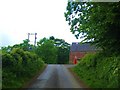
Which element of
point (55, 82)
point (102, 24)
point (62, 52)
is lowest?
point (62, 52)

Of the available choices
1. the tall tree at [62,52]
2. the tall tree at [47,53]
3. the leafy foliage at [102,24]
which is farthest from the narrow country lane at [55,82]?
the tall tree at [62,52]

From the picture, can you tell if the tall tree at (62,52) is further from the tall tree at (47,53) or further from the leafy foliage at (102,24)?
the leafy foliage at (102,24)

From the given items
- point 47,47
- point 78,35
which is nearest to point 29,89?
point 78,35

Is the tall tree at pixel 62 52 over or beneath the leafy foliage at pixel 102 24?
beneath

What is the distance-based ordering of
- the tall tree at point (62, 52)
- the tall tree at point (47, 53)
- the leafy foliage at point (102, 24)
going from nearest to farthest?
the leafy foliage at point (102, 24)
the tall tree at point (47, 53)
the tall tree at point (62, 52)

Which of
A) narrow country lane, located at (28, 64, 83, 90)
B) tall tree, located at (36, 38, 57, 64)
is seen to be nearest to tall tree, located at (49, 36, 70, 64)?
tall tree, located at (36, 38, 57, 64)

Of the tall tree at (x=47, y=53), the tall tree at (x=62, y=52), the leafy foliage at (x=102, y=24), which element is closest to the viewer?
the leafy foliage at (x=102, y=24)

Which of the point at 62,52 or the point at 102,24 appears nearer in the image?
the point at 102,24

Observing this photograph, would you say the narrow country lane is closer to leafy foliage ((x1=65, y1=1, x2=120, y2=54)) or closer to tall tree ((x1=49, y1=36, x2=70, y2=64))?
leafy foliage ((x1=65, y1=1, x2=120, y2=54))

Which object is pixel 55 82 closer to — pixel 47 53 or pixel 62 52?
pixel 47 53

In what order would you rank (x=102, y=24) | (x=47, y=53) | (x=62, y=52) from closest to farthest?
1. (x=102, y=24)
2. (x=47, y=53)
3. (x=62, y=52)

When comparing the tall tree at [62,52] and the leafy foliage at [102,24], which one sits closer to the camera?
the leafy foliage at [102,24]

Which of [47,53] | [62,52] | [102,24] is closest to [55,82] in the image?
[102,24]

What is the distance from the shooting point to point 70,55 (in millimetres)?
117875
